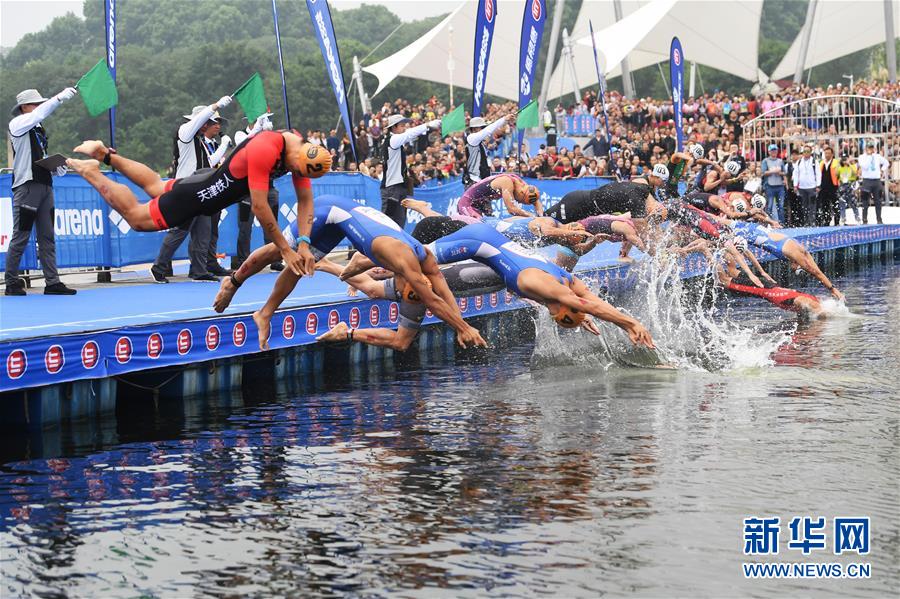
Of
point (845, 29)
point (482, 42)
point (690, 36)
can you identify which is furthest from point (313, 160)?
point (845, 29)

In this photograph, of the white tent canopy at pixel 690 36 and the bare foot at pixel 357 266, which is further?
the white tent canopy at pixel 690 36

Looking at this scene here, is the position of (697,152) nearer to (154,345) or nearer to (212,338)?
(212,338)

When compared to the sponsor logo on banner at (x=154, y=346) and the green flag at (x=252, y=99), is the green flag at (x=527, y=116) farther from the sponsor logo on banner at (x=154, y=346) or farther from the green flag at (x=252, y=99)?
the sponsor logo on banner at (x=154, y=346)

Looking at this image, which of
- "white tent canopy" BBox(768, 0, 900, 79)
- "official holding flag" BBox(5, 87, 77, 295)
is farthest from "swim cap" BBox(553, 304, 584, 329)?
"white tent canopy" BBox(768, 0, 900, 79)

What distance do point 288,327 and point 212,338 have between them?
1.13 m

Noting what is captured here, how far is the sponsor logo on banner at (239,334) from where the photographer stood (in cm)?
1229

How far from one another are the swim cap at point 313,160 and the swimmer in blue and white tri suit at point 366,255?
0.82 meters

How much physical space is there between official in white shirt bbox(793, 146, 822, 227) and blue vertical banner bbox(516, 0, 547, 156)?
8.72m

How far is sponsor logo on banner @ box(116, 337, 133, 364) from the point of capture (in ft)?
36.1

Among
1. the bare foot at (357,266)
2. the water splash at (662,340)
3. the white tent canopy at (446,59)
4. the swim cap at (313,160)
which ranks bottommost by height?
the water splash at (662,340)

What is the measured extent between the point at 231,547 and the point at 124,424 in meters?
4.32

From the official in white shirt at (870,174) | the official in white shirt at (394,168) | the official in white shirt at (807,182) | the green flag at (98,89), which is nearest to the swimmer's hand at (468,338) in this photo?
the green flag at (98,89)

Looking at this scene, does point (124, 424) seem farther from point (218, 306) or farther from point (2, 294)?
point (2, 294)

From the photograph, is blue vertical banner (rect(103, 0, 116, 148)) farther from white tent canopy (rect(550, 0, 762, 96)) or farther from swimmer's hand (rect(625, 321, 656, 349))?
white tent canopy (rect(550, 0, 762, 96))
